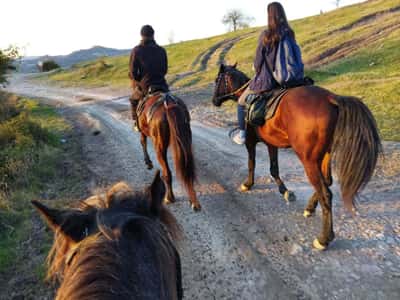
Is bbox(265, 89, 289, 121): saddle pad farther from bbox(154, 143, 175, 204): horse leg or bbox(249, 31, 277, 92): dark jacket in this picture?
bbox(154, 143, 175, 204): horse leg

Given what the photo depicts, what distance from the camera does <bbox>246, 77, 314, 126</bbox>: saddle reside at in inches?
203

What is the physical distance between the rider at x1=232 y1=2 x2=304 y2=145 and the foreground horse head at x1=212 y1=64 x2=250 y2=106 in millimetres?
705

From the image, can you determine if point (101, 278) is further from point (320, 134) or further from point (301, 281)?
point (320, 134)

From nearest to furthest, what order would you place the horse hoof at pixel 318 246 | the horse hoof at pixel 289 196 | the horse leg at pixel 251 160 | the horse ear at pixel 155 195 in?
the horse ear at pixel 155 195 → the horse hoof at pixel 318 246 → the horse hoof at pixel 289 196 → the horse leg at pixel 251 160

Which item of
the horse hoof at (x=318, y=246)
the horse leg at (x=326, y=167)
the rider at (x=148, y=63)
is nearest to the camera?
the horse hoof at (x=318, y=246)

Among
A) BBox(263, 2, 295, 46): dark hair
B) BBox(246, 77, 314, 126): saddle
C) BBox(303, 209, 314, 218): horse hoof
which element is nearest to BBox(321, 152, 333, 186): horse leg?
BBox(303, 209, 314, 218): horse hoof

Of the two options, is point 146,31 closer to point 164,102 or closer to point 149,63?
point 149,63

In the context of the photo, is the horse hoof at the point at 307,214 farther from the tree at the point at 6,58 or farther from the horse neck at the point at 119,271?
the tree at the point at 6,58

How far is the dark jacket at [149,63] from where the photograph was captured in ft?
22.3

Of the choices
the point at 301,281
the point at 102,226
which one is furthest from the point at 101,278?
the point at 301,281

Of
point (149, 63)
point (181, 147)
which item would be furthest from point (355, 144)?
point (149, 63)

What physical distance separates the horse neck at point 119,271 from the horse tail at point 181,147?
13.2ft

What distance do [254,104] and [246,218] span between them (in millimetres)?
1944

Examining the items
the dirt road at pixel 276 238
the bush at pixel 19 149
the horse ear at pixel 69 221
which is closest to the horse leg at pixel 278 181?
the dirt road at pixel 276 238
